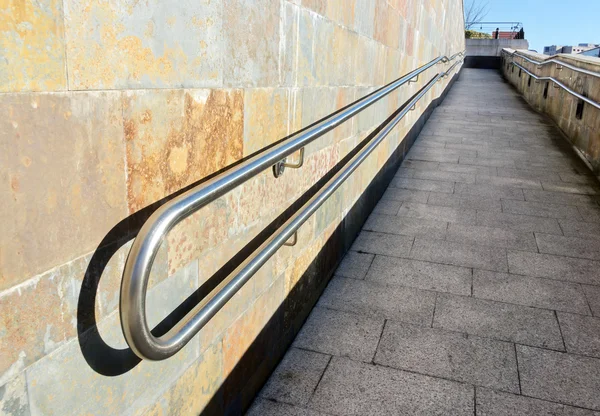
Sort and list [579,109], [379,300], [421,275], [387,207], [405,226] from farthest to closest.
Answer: [579,109] < [387,207] < [405,226] < [421,275] < [379,300]

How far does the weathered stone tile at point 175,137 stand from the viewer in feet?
4.30

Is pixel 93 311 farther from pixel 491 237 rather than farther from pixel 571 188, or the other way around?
pixel 571 188

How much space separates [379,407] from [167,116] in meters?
1.51

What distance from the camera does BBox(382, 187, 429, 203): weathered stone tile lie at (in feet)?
15.5

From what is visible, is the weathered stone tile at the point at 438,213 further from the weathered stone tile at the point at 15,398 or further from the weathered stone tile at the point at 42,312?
the weathered stone tile at the point at 15,398

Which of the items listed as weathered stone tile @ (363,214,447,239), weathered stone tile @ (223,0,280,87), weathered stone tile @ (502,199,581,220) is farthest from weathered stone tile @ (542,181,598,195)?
weathered stone tile @ (223,0,280,87)

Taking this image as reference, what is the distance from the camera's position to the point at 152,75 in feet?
4.40

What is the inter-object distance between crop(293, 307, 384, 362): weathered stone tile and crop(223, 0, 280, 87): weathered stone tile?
4.44ft

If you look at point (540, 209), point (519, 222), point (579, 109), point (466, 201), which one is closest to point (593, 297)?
point (519, 222)

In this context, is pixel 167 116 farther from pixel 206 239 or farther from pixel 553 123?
pixel 553 123

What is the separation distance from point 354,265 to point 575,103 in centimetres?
457

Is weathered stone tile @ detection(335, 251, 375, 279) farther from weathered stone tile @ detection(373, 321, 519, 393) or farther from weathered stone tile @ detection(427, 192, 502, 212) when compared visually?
weathered stone tile @ detection(427, 192, 502, 212)

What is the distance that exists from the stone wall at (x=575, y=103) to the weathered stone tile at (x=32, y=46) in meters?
5.31

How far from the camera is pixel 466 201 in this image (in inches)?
184
